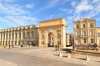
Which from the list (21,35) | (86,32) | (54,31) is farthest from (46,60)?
(21,35)

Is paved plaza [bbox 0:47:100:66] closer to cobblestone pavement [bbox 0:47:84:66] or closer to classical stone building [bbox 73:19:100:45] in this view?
cobblestone pavement [bbox 0:47:84:66]

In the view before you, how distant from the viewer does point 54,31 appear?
38250mm

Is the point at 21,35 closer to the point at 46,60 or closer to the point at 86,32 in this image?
the point at 86,32

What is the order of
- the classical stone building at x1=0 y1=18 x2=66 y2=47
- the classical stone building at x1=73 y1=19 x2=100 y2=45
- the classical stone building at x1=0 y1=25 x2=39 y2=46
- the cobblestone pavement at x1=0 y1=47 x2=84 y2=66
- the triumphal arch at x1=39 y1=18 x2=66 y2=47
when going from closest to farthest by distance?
the cobblestone pavement at x1=0 y1=47 x2=84 y2=66 < the triumphal arch at x1=39 y1=18 x2=66 y2=47 < the classical stone building at x1=0 y1=18 x2=66 y2=47 < the classical stone building at x1=73 y1=19 x2=100 y2=45 < the classical stone building at x1=0 y1=25 x2=39 y2=46

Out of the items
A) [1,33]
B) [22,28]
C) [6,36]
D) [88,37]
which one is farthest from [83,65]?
[1,33]

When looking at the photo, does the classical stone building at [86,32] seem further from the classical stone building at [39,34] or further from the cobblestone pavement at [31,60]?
the cobblestone pavement at [31,60]

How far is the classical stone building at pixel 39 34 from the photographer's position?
37250mm

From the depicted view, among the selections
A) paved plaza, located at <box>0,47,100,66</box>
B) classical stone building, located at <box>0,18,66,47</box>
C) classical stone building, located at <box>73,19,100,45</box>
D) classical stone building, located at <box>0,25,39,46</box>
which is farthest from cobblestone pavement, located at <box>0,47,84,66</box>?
classical stone building, located at <box>0,25,39,46</box>

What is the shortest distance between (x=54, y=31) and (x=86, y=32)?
46.4 ft

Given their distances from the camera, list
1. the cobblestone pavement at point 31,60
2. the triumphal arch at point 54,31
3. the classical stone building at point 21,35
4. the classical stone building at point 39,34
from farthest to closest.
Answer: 1. the classical stone building at point 21,35
2. the classical stone building at point 39,34
3. the triumphal arch at point 54,31
4. the cobblestone pavement at point 31,60

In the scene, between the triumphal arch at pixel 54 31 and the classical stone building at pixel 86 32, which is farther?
the classical stone building at pixel 86 32

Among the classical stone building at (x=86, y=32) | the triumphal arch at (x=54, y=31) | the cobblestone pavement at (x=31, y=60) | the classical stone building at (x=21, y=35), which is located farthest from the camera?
the classical stone building at (x=21, y=35)

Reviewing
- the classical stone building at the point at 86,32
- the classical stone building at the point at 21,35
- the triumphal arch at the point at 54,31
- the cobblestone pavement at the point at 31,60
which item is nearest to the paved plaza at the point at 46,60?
the cobblestone pavement at the point at 31,60

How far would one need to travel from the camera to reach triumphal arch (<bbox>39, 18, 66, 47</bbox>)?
36438 mm
